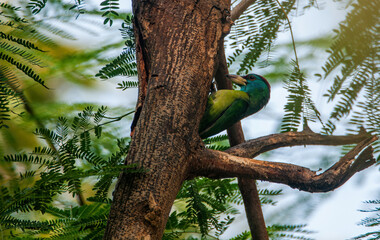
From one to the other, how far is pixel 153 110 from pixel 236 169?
0.54 metres

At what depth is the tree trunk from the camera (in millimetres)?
1489

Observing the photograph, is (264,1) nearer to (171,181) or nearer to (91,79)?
(171,181)

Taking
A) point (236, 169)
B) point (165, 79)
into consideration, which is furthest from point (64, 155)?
point (236, 169)

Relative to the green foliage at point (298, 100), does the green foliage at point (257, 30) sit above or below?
above

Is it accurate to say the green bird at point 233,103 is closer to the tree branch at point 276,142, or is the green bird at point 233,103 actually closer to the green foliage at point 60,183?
the tree branch at point 276,142

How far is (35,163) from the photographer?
156 centimetres

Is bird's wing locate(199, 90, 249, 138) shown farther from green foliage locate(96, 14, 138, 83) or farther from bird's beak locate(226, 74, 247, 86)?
green foliage locate(96, 14, 138, 83)

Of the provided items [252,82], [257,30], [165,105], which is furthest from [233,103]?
[165,105]

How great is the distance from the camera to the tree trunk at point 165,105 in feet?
4.89

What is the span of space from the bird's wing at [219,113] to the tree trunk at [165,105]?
2.97 feet

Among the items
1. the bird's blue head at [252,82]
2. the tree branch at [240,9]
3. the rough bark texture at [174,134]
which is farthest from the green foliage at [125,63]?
the bird's blue head at [252,82]

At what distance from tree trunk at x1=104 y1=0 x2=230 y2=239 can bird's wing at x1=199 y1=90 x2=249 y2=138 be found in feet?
2.97

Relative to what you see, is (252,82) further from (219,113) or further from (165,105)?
(165,105)

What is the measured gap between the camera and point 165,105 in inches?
66.8
